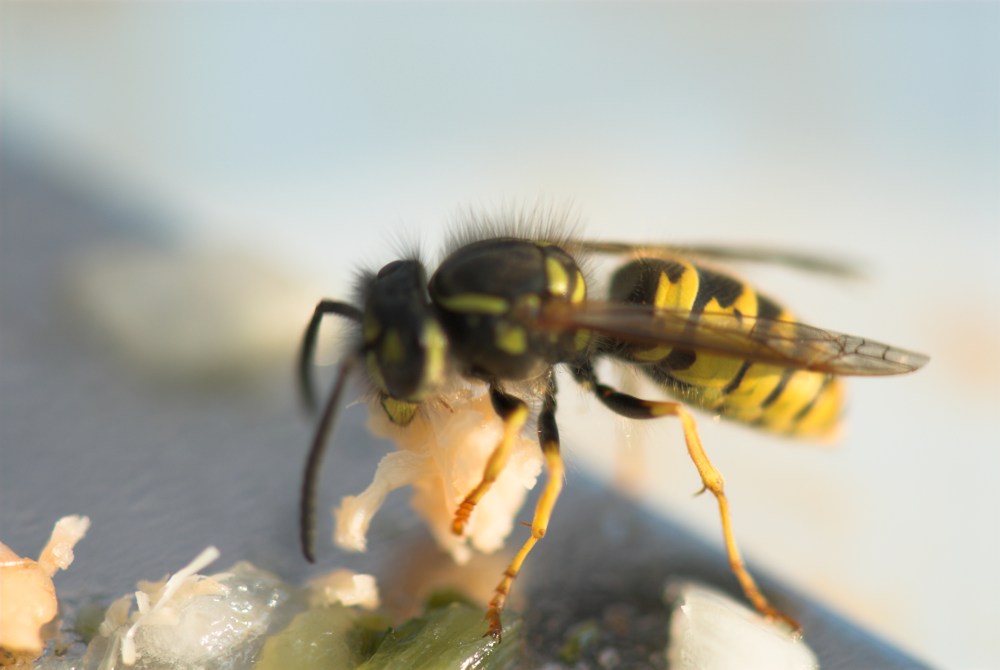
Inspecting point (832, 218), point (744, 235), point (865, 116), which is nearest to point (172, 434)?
point (744, 235)


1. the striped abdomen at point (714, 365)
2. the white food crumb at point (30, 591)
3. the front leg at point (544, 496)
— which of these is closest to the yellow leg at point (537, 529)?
the front leg at point (544, 496)

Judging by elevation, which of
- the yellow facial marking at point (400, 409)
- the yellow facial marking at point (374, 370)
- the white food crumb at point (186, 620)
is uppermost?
the yellow facial marking at point (374, 370)

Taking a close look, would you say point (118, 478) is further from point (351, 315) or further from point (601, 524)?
point (601, 524)

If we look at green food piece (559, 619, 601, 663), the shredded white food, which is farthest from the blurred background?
green food piece (559, 619, 601, 663)

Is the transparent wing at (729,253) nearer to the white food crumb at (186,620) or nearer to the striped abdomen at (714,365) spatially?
the striped abdomen at (714,365)

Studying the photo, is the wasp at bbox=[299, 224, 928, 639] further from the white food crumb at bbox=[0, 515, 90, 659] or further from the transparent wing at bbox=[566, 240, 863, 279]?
the white food crumb at bbox=[0, 515, 90, 659]

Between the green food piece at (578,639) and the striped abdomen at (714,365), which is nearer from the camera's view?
the green food piece at (578,639)
